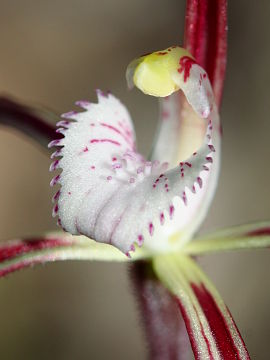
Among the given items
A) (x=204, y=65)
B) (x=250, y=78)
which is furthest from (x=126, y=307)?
(x=204, y=65)

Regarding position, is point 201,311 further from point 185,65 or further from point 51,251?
point 185,65

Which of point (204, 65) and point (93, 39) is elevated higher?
point (93, 39)

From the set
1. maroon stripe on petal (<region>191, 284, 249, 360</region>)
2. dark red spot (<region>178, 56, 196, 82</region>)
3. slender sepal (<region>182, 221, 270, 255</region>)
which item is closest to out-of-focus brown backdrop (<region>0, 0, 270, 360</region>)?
slender sepal (<region>182, 221, 270, 255</region>)

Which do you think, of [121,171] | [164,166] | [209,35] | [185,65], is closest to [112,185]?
[121,171]

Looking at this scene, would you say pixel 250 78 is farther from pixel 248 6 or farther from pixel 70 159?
pixel 70 159

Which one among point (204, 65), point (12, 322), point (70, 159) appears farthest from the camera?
point (12, 322)

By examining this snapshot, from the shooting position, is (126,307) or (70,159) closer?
(70,159)

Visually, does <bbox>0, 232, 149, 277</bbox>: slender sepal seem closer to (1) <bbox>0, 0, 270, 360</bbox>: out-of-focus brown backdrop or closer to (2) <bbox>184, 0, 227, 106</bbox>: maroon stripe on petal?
(2) <bbox>184, 0, 227, 106</bbox>: maroon stripe on petal
